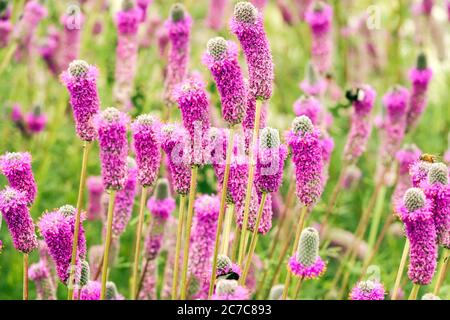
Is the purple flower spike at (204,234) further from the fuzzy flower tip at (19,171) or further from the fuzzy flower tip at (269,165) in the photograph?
the fuzzy flower tip at (19,171)

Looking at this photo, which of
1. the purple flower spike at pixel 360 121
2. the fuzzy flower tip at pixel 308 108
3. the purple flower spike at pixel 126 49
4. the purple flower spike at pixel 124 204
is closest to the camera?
the purple flower spike at pixel 124 204

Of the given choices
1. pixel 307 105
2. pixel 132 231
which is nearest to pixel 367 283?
pixel 307 105

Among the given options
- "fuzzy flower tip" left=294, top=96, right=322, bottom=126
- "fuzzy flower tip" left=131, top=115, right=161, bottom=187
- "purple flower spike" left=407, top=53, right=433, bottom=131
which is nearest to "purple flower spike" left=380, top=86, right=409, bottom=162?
"purple flower spike" left=407, top=53, right=433, bottom=131

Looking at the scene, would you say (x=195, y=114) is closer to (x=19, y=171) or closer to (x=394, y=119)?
(x=19, y=171)

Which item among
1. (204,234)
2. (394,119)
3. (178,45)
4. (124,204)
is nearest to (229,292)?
(204,234)

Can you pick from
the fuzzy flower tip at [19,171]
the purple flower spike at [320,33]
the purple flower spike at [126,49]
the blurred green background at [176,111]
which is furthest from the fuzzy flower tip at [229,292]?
the purple flower spike at [320,33]

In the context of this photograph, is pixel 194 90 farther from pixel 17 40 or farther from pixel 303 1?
pixel 303 1
